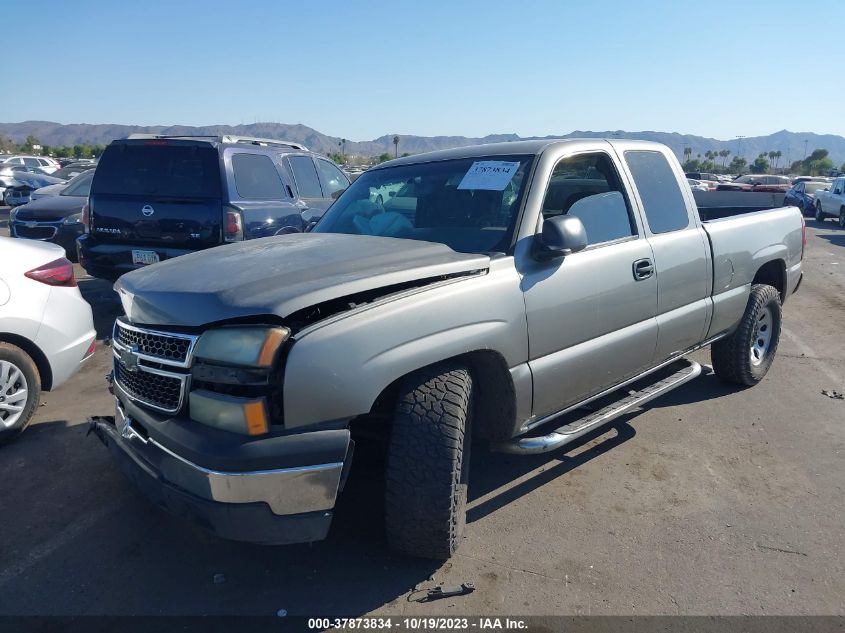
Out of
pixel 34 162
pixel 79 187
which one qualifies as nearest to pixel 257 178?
pixel 79 187

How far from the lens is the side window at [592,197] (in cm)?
396

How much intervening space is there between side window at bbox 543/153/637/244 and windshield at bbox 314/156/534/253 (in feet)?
1.15

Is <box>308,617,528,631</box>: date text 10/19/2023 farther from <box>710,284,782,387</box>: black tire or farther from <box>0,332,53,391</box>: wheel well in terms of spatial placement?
<box>710,284,782,387</box>: black tire

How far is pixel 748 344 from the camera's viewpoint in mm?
5414

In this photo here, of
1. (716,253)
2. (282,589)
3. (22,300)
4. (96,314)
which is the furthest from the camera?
(96,314)

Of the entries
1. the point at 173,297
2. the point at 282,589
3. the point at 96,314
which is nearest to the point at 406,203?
the point at 173,297

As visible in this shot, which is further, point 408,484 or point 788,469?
point 788,469

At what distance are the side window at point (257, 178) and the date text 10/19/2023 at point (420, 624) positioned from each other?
5349 millimetres

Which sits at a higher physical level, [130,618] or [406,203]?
[406,203]

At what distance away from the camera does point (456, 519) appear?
3047 mm

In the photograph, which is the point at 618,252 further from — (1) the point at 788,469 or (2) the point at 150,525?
(2) the point at 150,525

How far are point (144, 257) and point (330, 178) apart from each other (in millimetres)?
3183

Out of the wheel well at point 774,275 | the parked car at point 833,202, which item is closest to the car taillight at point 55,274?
the wheel well at point 774,275

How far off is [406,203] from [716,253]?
2.39 metres
